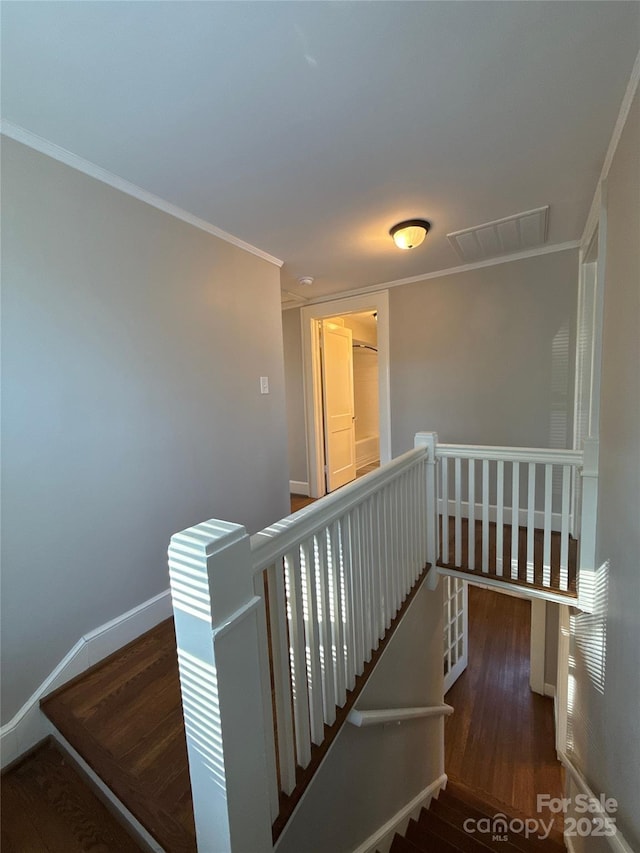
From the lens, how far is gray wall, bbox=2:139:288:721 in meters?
1.33

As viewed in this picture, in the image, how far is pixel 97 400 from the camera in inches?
61.9

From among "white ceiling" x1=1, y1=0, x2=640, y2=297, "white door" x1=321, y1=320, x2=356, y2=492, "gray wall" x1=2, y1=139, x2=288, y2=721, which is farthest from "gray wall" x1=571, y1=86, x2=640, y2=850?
"white door" x1=321, y1=320, x2=356, y2=492

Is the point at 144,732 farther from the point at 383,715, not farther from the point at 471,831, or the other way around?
the point at 471,831

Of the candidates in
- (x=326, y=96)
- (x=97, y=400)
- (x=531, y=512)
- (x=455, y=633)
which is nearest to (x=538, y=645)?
(x=455, y=633)

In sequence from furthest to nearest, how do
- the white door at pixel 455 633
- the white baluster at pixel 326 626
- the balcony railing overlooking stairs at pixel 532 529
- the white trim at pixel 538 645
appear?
the white door at pixel 455 633 → the white trim at pixel 538 645 → the balcony railing overlooking stairs at pixel 532 529 → the white baluster at pixel 326 626

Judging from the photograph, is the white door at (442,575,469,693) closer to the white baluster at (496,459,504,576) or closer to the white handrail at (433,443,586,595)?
the white handrail at (433,443,586,595)

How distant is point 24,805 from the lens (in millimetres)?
1159

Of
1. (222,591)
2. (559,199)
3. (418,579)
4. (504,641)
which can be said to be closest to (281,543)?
(222,591)

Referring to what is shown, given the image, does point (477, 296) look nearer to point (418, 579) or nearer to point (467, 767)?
point (418, 579)

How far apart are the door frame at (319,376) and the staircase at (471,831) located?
254 centimetres

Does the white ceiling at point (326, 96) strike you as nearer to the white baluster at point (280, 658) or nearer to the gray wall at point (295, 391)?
the white baluster at point (280, 658)

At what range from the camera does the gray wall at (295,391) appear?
4.02 metres

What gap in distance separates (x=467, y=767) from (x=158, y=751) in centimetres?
293

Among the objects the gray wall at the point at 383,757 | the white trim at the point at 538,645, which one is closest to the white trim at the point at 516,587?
the gray wall at the point at 383,757
